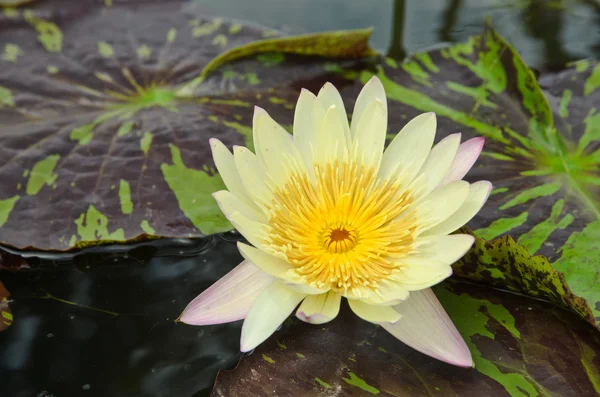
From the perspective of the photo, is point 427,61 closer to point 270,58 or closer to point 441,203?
point 270,58

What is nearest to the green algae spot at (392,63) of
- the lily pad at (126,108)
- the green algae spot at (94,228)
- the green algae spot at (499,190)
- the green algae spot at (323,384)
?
the lily pad at (126,108)

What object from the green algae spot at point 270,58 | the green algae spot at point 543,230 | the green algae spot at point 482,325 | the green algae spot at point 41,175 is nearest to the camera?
the green algae spot at point 482,325

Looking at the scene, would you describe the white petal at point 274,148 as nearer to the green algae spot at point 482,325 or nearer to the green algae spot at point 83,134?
the green algae spot at point 482,325

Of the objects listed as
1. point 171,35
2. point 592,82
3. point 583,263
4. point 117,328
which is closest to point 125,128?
point 171,35

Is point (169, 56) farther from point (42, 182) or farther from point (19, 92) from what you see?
point (42, 182)

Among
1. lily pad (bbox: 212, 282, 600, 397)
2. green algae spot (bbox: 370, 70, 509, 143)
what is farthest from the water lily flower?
green algae spot (bbox: 370, 70, 509, 143)

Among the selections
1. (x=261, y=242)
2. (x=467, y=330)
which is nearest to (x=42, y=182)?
(x=261, y=242)
